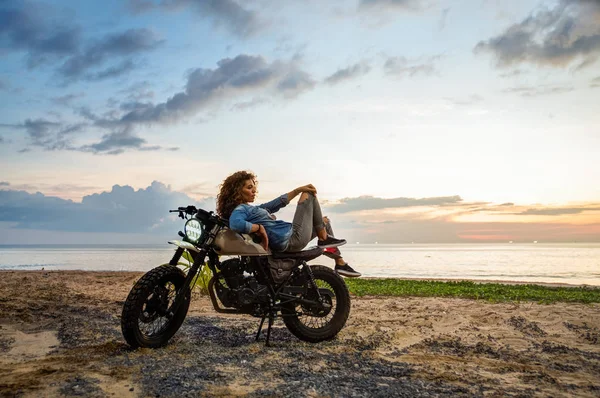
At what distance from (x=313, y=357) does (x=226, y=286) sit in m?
1.57

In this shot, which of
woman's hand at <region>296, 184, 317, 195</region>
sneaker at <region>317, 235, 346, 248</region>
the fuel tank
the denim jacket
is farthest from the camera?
sneaker at <region>317, 235, 346, 248</region>

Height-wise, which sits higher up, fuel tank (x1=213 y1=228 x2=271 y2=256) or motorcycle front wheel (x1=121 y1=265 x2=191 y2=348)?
fuel tank (x1=213 y1=228 x2=271 y2=256)

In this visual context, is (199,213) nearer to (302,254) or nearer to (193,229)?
(193,229)

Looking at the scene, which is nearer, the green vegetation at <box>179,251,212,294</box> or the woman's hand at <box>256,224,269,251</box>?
the woman's hand at <box>256,224,269,251</box>

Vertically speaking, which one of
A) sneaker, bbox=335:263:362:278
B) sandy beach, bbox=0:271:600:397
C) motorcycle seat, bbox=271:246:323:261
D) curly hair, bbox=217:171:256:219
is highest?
curly hair, bbox=217:171:256:219

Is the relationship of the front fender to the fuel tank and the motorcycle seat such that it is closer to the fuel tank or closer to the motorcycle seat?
the fuel tank

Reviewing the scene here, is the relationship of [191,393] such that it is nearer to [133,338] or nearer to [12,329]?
[133,338]

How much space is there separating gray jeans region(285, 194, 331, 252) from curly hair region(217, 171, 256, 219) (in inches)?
32.2

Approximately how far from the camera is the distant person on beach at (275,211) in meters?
6.27

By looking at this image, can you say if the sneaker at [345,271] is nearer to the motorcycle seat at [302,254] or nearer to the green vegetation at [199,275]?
the motorcycle seat at [302,254]

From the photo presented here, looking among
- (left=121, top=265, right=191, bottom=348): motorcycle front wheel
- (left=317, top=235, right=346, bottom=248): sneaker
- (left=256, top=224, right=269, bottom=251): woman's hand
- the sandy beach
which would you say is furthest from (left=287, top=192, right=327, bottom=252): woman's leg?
(left=121, top=265, right=191, bottom=348): motorcycle front wheel

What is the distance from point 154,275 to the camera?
5762mm

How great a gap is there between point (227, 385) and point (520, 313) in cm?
702

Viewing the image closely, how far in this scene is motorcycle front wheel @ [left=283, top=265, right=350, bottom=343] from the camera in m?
6.56
